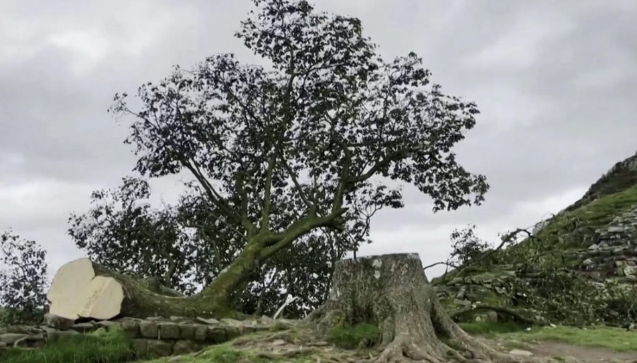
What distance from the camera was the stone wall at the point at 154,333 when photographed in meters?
7.41

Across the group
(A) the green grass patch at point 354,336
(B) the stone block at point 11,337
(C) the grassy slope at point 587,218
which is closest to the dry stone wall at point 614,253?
(C) the grassy slope at point 587,218

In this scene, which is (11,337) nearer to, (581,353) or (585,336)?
(581,353)

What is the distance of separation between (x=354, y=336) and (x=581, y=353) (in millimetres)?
3272

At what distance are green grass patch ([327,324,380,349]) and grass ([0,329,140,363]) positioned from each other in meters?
2.28

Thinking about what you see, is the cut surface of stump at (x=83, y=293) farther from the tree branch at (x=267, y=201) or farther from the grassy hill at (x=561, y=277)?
the grassy hill at (x=561, y=277)

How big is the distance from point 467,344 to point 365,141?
29.1ft

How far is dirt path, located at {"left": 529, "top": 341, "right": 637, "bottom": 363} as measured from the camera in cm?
798

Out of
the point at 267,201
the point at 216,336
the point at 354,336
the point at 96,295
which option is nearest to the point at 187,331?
the point at 216,336

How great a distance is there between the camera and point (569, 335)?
31.3 feet

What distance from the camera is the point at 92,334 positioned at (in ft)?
24.8

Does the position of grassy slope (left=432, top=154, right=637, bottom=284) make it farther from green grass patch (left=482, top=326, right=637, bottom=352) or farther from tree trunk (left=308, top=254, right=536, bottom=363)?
tree trunk (left=308, top=254, right=536, bottom=363)

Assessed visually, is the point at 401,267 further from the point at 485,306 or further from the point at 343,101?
the point at 343,101

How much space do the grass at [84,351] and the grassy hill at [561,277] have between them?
5.85 m

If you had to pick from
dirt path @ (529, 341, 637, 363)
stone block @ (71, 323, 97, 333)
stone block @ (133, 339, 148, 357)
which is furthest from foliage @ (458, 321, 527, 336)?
stone block @ (71, 323, 97, 333)
